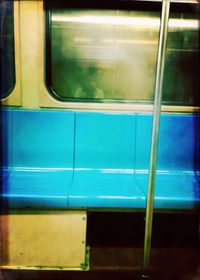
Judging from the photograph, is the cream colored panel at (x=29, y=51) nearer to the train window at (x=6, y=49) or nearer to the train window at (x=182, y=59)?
the train window at (x=6, y=49)

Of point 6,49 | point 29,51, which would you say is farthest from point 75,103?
point 6,49

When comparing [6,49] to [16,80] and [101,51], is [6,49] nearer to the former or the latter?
[16,80]

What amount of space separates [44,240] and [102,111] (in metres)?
1.10

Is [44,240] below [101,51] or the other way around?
below

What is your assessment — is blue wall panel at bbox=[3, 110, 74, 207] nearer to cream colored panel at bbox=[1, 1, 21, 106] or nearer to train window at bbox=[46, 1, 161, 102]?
cream colored panel at bbox=[1, 1, 21, 106]

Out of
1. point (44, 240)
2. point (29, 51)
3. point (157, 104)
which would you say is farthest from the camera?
point (29, 51)

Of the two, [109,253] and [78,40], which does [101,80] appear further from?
[109,253]

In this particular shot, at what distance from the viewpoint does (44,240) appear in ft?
6.65

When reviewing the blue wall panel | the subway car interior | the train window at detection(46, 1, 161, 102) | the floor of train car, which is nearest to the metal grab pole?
the subway car interior

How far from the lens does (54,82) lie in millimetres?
2375

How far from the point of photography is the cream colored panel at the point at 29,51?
2.21 meters

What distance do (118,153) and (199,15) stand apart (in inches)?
52.6

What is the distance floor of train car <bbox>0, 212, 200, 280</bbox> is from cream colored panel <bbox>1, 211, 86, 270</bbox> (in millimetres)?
197

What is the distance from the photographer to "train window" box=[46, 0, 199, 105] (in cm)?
233
